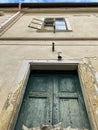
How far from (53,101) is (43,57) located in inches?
50.8

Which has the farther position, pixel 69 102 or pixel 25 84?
pixel 25 84

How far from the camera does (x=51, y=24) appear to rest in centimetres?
702

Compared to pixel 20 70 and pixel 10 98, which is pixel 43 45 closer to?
pixel 20 70

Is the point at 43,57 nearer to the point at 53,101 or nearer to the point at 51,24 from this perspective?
the point at 53,101

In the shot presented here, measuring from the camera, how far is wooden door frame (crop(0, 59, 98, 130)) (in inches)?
101

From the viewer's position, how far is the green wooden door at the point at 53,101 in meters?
2.79

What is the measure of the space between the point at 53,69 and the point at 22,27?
2.86m

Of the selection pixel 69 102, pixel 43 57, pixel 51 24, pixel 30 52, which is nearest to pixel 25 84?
pixel 69 102

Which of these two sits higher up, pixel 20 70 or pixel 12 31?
pixel 12 31

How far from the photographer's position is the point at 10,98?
2.92 metres

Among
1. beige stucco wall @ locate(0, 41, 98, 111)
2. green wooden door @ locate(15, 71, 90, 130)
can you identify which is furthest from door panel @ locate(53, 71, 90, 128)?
beige stucco wall @ locate(0, 41, 98, 111)

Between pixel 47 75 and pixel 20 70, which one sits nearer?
pixel 20 70

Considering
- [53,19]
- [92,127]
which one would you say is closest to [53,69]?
[92,127]

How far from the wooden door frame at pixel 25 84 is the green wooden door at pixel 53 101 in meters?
0.14
